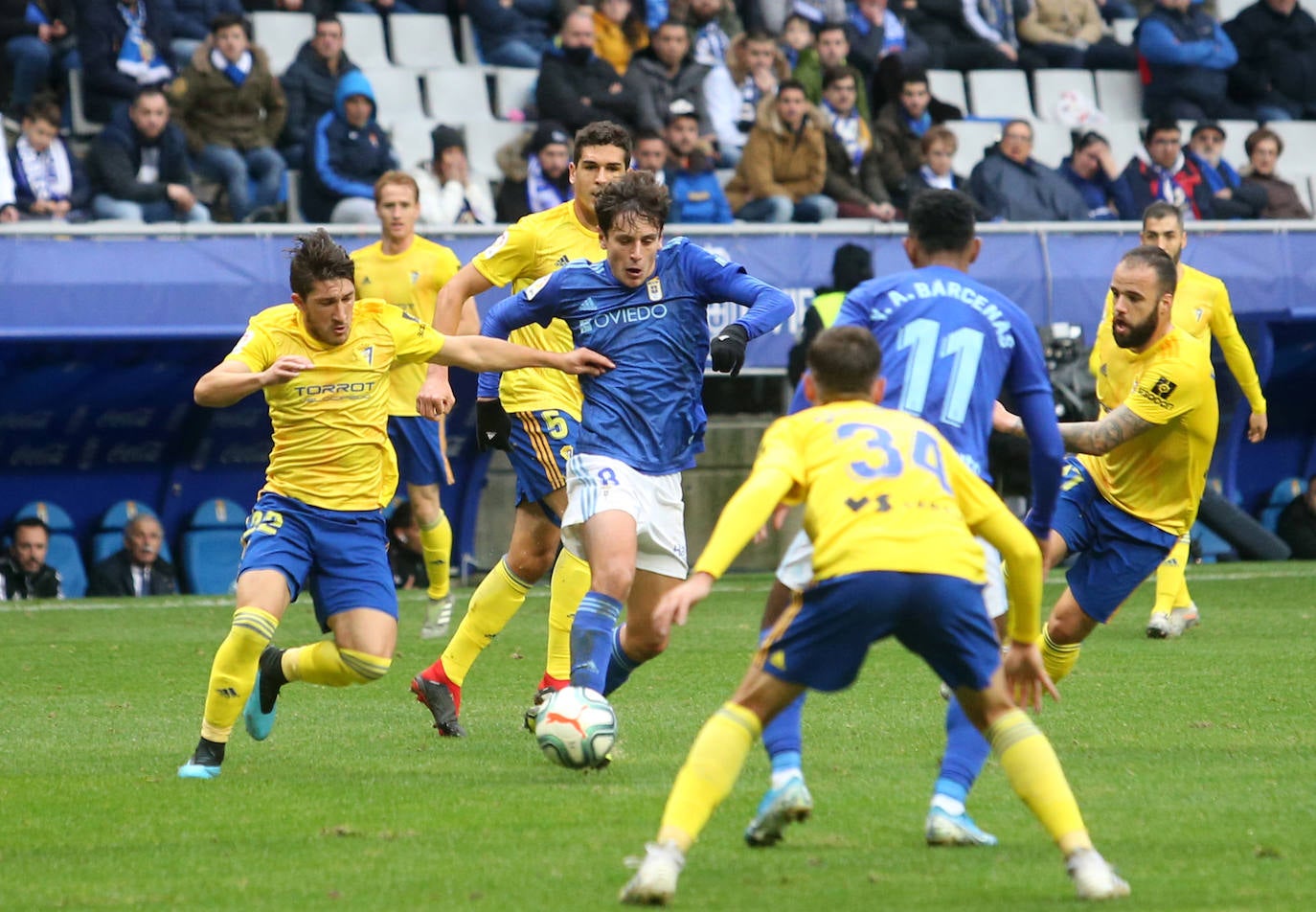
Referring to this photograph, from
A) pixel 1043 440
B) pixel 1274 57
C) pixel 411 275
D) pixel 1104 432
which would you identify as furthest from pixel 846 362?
pixel 1274 57

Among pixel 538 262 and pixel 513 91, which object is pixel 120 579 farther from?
pixel 538 262

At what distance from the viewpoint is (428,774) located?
6.94 m

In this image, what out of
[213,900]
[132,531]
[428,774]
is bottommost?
[132,531]

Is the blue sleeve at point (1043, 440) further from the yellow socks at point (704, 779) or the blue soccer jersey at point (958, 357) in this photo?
the yellow socks at point (704, 779)

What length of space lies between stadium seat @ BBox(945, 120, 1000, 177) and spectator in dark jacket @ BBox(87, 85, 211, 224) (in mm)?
7435

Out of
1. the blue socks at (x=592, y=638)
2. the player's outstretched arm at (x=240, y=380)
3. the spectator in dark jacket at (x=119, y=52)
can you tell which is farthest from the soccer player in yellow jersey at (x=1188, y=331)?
the spectator in dark jacket at (x=119, y=52)

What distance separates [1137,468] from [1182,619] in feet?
9.87

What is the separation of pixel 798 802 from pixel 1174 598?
6.24 meters

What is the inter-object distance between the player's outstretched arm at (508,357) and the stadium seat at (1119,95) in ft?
48.4

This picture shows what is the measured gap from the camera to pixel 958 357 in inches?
227

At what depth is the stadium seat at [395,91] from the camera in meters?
17.5

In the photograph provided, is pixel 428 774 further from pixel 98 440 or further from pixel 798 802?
pixel 98 440

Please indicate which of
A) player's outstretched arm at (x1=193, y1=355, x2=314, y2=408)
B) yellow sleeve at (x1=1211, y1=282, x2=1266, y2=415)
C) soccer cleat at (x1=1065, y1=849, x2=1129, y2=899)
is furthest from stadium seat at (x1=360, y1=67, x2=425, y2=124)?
soccer cleat at (x1=1065, y1=849, x2=1129, y2=899)

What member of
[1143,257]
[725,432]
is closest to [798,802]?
[1143,257]
